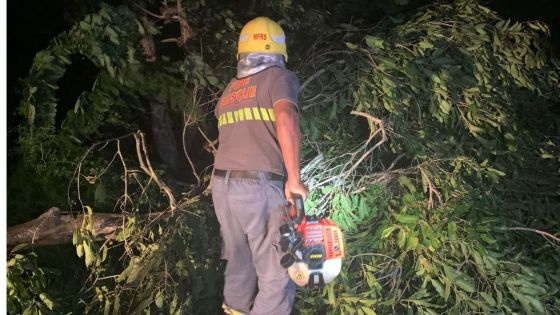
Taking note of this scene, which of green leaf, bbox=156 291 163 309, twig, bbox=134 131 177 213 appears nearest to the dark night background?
twig, bbox=134 131 177 213

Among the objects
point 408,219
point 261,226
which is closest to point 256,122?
point 261,226

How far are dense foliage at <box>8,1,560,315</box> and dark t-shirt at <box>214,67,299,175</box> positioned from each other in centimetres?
56

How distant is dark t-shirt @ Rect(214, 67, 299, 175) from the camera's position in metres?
2.28

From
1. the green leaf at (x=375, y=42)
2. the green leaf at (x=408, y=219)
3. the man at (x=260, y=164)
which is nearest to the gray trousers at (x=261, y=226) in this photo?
the man at (x=260, y=164)

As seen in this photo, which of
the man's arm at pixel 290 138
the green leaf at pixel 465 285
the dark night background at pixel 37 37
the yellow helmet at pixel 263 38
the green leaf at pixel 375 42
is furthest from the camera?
the dark night background at pixel 37 37

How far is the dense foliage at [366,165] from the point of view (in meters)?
2.47

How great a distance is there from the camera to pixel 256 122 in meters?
2.36

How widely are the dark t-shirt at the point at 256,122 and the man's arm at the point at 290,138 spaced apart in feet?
0.24

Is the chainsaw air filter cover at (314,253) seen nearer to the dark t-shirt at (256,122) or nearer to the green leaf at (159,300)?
the dark t-shirt at (256,122)

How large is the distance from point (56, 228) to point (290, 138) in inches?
70.2

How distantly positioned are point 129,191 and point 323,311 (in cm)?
159

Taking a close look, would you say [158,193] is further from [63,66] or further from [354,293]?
[354,293]

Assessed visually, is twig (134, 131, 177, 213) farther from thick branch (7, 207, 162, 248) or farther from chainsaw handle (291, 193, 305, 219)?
chainsaw handle (291, 193, 305, 219)

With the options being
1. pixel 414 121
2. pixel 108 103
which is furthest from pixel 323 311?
pixel 108 103
